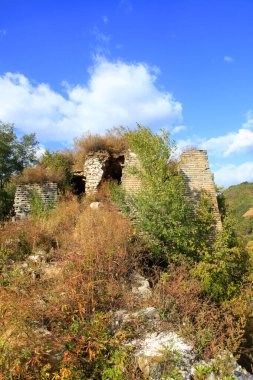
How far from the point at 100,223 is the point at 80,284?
2786mm

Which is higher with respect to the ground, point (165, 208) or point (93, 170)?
point (93, 170)

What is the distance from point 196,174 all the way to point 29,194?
6.44 metres

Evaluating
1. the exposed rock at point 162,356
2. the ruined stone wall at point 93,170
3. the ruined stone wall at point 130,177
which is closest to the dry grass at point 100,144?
the ruined stone wall at point 93,170

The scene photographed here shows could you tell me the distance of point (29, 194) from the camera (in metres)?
10.4

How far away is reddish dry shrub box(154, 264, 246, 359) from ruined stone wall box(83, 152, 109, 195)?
5980mm

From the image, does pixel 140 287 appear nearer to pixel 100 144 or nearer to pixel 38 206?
pixel 38 206

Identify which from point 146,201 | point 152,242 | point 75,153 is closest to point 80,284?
point 152,242

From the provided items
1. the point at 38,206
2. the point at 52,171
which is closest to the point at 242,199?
the point at 52,171

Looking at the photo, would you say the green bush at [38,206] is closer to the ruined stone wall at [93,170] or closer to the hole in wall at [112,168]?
the ruined stone wall at [93,170]

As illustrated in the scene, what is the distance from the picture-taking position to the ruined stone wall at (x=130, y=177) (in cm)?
972

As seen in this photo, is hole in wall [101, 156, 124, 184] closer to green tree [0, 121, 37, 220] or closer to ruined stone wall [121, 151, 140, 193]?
ruined stone wall [121, 151, 140, 193]

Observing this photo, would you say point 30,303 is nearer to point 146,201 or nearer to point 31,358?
point 31,358

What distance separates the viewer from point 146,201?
26.3 feet

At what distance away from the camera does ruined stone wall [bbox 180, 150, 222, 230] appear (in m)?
9.45
